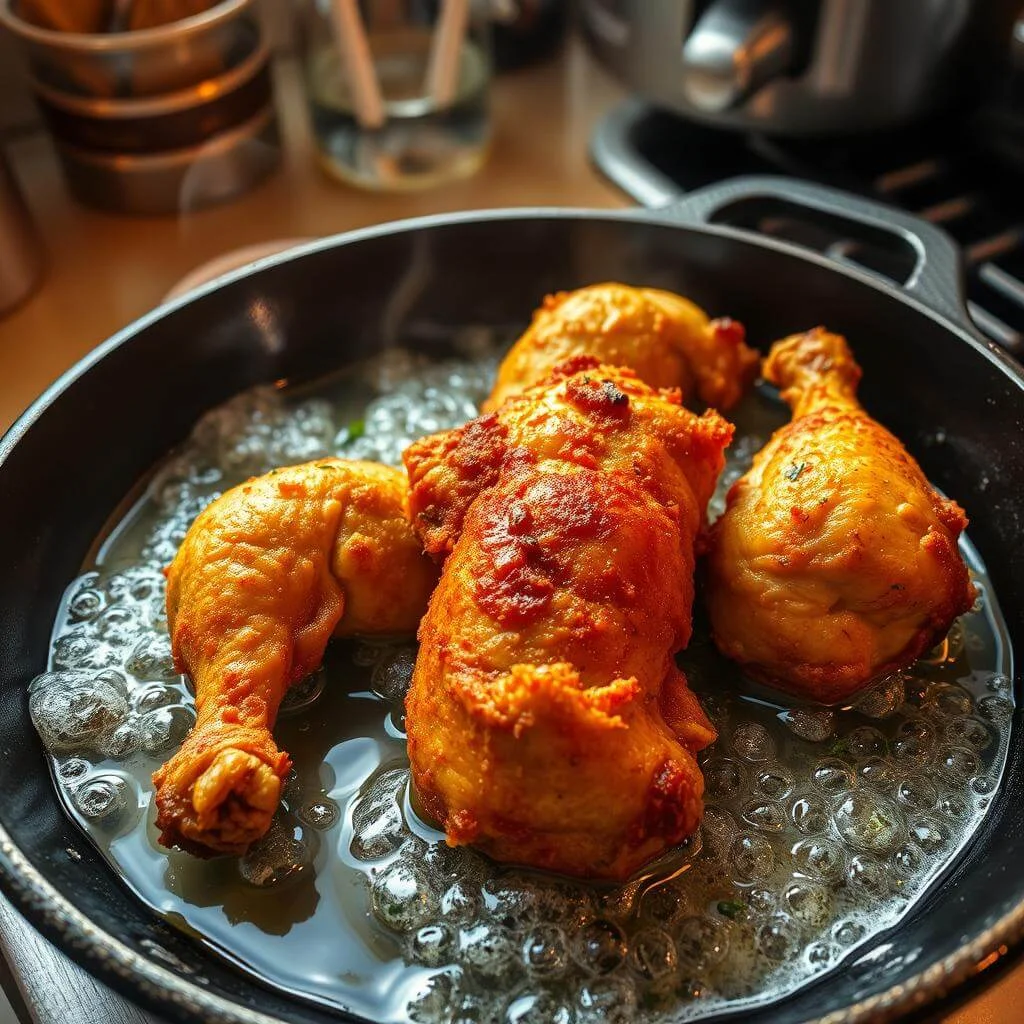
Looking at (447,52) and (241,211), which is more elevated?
(447,52)

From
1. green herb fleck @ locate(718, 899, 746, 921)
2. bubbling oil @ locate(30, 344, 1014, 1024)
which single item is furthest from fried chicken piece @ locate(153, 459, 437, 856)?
green herb fleck @ locate(718, 899, 746, 921)

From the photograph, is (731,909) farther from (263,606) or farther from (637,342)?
(637,342)

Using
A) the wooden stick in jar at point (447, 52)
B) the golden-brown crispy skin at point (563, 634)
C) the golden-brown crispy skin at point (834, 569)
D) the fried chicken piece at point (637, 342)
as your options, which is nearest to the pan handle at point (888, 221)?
the fried chicken piece at point (637, 342)

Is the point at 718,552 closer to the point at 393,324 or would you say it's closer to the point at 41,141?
the point at 393,324

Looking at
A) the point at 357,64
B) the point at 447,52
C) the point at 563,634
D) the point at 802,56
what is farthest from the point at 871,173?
the point at 563,634

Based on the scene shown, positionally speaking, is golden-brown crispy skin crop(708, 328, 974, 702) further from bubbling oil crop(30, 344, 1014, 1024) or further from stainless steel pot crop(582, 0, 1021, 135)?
stainless steel pot crop(582, 0, 1021, 135)

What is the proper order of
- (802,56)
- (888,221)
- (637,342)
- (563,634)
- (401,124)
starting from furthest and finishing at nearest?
(401,124), (802,56), (888,221), (637,342), (563,634)

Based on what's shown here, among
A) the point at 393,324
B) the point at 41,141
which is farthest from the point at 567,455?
the point at 41,141

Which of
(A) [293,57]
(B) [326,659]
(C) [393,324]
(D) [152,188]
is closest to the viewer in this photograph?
(B) [326,659]
